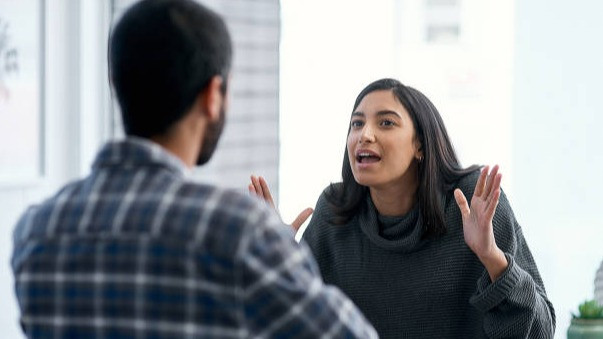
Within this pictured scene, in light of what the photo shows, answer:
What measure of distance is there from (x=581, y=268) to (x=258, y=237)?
3.22 metres

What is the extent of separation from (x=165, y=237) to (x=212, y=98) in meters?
0.17

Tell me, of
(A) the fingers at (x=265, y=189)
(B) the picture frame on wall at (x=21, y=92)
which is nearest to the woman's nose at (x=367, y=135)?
(A) the fingers at (x=265, y=189)

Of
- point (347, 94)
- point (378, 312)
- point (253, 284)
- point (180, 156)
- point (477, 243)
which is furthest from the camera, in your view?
point (347, 94)

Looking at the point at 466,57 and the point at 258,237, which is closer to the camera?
the point at 258,237

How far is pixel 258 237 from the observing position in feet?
3.51

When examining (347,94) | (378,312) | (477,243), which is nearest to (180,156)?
(477,243)

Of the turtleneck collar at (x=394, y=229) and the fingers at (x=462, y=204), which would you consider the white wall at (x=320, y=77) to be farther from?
the fingers at (x=462, y=204)

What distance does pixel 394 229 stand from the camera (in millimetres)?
2559

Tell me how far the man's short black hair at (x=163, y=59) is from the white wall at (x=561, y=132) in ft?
9.80

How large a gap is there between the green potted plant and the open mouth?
0.78 m

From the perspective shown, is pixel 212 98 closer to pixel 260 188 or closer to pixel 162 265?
pixel 162 265

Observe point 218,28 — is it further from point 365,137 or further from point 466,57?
point 466,57

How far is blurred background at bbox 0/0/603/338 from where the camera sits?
374 centimetres

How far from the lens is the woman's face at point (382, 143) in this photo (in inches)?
101
